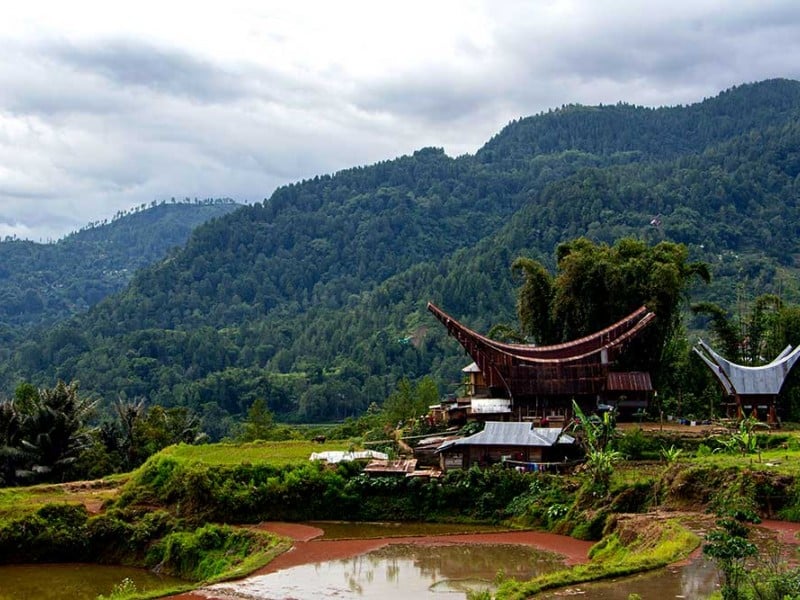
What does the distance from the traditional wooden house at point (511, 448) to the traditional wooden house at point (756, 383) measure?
8487 mm

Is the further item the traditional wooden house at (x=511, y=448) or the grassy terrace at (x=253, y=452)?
the grassy terrace at (x=253, y=452)

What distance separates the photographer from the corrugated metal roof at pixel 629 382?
38375 millimetres

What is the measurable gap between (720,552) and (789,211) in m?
122

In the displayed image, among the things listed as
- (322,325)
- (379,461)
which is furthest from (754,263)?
(379,461)

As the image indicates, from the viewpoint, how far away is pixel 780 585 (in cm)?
1509

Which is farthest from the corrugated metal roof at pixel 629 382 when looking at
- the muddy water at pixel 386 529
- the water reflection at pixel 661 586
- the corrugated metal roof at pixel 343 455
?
the water reflection at pixel 661 586

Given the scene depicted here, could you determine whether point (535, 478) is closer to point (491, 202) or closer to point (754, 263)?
point (754, 263)

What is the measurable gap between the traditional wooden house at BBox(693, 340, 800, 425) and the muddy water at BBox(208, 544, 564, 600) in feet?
49.4

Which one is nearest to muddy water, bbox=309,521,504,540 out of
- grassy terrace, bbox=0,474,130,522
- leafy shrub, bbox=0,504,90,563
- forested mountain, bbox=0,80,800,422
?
leafy shrub, bbox=0,504,90,563

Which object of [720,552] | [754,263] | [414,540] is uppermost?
[754,263]

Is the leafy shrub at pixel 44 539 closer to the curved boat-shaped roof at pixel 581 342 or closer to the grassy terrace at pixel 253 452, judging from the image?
the grassy terrace at pixel 253 452

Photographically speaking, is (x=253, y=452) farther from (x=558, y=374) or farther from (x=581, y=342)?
(x=581, y=342)

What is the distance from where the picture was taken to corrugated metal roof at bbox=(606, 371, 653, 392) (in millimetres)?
38375

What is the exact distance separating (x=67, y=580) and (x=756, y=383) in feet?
86.4
